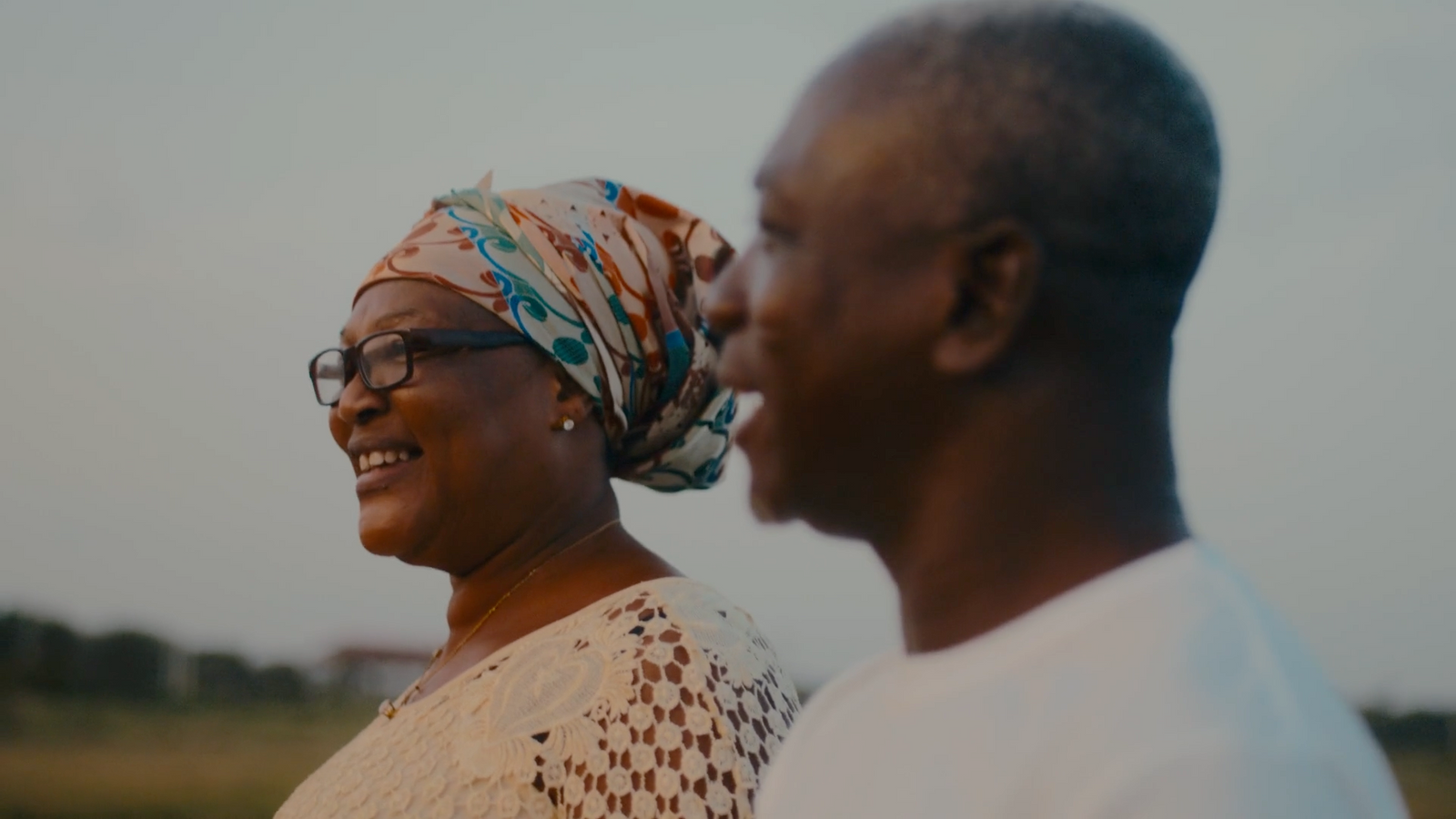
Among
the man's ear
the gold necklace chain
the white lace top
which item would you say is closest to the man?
A: the man's ear

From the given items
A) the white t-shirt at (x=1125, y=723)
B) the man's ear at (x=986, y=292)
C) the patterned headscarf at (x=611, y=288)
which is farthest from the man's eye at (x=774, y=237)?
the patterned headscarf at (x=611, y=288)

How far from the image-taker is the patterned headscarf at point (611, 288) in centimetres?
312

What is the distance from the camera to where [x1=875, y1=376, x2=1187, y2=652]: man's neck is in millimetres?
1170

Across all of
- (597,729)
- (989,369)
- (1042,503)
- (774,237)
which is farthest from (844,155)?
(597,729)

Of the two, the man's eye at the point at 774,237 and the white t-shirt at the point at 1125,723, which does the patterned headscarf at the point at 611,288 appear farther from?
the white t-shirt at the point at 1125,723

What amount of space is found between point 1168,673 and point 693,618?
1.77m

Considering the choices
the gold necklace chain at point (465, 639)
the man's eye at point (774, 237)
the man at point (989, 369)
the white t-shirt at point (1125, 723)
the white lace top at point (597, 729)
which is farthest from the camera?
the gold necklace chain at point (465, 639)

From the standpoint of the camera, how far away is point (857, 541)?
4.31ft

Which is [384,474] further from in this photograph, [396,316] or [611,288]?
[611,288]

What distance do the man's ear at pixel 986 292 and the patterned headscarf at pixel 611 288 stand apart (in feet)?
6.44

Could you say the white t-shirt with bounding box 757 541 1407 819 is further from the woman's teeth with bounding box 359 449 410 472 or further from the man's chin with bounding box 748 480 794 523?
the woman's teeth with bounding box 359 449 410 472

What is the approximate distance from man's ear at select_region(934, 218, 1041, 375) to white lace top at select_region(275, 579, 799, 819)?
1454mm

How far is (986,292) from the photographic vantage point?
1184 millimetres

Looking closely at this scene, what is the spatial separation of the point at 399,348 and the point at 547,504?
42 cm
